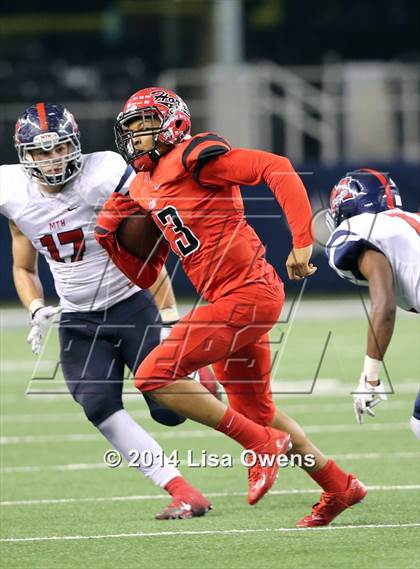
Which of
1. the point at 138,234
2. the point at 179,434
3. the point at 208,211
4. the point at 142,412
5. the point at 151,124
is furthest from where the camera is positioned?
the point at 142,412

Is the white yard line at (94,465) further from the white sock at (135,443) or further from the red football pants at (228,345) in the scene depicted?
the red football pants at (228,345)

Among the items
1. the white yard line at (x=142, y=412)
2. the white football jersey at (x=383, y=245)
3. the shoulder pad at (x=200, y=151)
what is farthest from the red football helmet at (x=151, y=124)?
the white yard line at (x=142, y=412)

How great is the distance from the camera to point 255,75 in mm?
15875

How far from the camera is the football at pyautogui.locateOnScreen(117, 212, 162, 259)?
573cm

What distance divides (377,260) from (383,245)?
87 mm

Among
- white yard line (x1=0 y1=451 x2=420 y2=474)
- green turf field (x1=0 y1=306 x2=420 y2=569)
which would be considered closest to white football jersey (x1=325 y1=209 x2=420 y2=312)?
green turf field (x1=0 y1=306 x2=420 y2=569)

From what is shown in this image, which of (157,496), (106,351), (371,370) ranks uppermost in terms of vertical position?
(371,370)

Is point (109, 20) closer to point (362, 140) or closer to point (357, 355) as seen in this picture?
point (362, 140)

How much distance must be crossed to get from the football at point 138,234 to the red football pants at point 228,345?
43 cm

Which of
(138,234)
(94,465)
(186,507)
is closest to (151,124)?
(138,234)

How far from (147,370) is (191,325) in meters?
0.25

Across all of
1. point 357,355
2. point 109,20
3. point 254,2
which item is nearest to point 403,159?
point 357,355

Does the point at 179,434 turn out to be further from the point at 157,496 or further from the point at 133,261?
the point at 133,261

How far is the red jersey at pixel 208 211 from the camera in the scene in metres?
5.36
